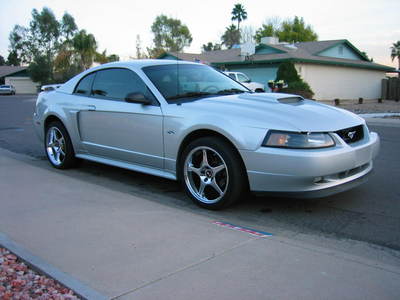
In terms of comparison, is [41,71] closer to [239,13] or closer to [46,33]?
[46,33]

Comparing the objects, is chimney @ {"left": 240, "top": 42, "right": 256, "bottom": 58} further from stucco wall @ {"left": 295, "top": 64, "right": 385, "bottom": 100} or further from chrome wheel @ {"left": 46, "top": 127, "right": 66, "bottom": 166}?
chrome wheel @ {"left": 46, "top": 127, "right": 66, "bottom": 166}

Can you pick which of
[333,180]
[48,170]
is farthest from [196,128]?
[48,170]

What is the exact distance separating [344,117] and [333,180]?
0.80 m

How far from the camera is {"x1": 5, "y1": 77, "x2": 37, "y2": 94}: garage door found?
67188mm

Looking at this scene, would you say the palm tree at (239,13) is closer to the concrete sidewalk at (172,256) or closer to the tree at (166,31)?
the tree at (166,31)

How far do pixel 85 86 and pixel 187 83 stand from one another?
1.71 meters

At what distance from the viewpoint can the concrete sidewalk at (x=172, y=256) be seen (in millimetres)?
2779

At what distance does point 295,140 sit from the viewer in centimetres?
393

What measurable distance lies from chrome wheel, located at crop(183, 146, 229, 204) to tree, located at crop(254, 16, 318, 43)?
58.0 m

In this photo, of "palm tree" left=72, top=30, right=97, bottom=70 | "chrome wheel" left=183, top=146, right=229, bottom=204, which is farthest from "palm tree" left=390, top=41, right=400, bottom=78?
"chrome wheel" left=183, top=146, right=229, bottom=204

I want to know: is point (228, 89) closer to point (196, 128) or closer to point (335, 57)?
point (196, 128)

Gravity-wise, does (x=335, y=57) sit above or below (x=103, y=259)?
above

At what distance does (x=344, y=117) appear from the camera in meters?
4.50

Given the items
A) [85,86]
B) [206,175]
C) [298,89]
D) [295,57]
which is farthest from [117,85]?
[295,57]
